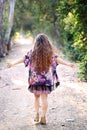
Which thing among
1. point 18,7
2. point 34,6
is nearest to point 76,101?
point 34,6

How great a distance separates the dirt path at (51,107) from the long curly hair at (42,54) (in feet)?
4.25

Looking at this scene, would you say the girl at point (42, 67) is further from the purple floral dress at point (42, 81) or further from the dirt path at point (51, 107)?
the dirt path at point (51, 107)

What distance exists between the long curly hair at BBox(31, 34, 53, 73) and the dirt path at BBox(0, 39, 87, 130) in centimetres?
129

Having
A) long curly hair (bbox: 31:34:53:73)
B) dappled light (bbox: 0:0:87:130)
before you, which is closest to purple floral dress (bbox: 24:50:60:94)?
long curly hair (bbox: 31:34:53:73)

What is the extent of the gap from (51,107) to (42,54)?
250cm

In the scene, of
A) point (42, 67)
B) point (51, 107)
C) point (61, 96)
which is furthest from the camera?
point (61, 96)

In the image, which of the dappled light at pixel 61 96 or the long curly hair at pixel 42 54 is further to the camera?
the dappled light at pixel 61 96

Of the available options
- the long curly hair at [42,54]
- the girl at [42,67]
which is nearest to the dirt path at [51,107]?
the girl at [42,67]

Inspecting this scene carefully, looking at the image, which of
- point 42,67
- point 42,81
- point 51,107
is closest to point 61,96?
point 51,107

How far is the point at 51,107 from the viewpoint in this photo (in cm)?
1024

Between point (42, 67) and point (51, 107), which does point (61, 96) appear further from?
point (42, 67)

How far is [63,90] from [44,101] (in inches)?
193

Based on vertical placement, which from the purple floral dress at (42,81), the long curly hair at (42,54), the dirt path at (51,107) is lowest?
the dirt path at (51,107)

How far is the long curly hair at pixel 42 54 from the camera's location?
321 inches
